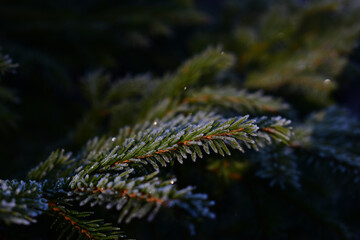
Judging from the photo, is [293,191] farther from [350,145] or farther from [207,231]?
[207,231]

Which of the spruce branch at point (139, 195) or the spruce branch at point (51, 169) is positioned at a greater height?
the spruce branch at point (51, 169)

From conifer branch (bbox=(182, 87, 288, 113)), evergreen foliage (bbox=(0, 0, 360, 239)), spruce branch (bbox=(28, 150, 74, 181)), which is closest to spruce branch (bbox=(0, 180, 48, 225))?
evergreen foliage (bbox=(0, 0, 360, 239))

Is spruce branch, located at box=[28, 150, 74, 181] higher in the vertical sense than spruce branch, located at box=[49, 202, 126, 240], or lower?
higher

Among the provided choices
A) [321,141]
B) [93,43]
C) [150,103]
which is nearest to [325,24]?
[321,141]

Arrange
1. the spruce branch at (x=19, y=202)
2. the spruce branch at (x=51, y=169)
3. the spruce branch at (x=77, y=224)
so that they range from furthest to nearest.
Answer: the spruce branch at (x=51, y=169)
the spruce branch at (x=77, y=224)
the spruce branch at (x=19, y=202)

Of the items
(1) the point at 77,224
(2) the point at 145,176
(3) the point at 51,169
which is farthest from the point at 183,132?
(3) the point at 51,169

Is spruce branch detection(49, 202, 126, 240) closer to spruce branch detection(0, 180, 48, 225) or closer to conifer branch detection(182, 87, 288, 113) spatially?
spruce branch detection(0, 180, 48, 225)

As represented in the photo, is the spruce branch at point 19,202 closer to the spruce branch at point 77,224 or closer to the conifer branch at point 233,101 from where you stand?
the spruce branch at point 77,224

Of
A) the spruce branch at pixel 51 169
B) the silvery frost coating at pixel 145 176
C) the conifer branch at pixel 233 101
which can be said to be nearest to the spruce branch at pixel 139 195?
the silvery frost coating at pixel 145 176
